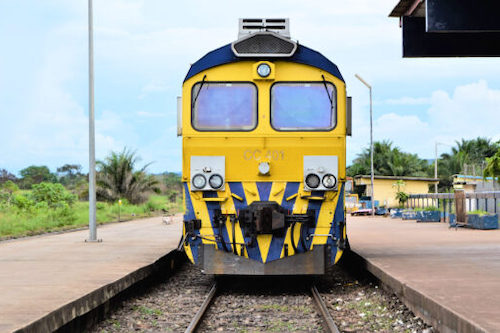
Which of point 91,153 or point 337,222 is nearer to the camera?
point 337,222

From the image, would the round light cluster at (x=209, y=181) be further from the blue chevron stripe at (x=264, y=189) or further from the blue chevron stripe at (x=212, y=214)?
the blue chevron stripe at (x=264, y=189)

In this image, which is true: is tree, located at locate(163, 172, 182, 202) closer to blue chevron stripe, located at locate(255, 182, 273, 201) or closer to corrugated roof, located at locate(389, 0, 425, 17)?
corrugated roof, located at locate(389, 0, 425, 17)

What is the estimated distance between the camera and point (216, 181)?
9484 mm

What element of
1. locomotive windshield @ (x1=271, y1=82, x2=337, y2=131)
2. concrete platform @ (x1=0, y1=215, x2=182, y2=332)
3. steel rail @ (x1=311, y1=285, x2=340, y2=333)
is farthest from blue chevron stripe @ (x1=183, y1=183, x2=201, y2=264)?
steel rail @ (x1=311, y1=285, x2=340, y2=333)

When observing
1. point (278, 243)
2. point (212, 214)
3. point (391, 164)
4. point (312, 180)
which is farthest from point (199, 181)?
point (391, 164)

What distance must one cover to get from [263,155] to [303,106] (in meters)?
0.97

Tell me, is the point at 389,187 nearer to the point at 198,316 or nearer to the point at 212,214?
the point at 212,214

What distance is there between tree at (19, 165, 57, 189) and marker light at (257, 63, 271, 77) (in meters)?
59.2

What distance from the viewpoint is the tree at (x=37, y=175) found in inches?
2626

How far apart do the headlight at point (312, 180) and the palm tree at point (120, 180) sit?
40.2m

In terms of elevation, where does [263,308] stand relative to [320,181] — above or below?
below

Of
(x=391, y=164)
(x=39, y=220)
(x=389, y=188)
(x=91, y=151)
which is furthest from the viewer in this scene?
(x=391, y=164)

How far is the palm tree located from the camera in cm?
4844

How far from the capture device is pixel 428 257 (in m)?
12.0
